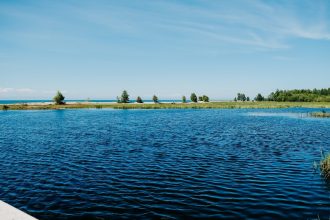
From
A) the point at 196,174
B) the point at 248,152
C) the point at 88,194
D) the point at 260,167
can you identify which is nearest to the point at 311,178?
the point at 260,167

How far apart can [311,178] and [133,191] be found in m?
12.4

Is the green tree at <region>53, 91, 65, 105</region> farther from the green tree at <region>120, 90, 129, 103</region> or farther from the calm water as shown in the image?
the calm water

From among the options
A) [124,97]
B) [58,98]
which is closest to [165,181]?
[58,98]

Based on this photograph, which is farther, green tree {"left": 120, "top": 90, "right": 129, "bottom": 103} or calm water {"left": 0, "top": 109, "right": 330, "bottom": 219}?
green tree {"left": 120, "top": 90, "right": 129, "bottom": 103}

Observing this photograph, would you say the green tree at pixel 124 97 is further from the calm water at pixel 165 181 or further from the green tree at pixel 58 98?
the calm water at pixel 165 181

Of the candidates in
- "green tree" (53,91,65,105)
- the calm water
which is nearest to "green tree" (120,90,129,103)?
"green tree" (53,91,65,105)

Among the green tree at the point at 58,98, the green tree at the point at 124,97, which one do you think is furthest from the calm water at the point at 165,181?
the green tree at the point at 124,97

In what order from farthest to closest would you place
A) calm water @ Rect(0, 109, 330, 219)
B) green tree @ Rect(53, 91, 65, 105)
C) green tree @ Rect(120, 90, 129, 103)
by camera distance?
green tree @ Rect(120, 90, 129, 103) < green tree @ Rect(53, 91, 65, 105) < calm water @ Rect(0, 109, 330, 219)

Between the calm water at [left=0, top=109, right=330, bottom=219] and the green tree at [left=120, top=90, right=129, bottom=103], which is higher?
the green tree at [left=120, top=90, right=129, bottom=103]

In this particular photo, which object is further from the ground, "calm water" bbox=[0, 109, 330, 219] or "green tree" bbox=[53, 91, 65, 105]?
"green tree" bbox=[53, 91, 65, 105]

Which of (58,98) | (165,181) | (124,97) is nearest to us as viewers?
(165,181)

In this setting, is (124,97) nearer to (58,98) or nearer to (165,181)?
(58,98)

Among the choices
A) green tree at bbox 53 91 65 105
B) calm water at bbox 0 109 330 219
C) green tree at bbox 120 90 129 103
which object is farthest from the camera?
green tree at bbox 120 90 129 103

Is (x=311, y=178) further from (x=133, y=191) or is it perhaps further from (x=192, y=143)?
(x=192, y=143)
